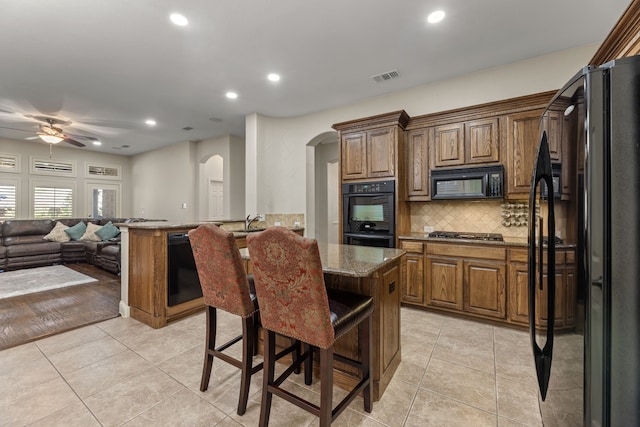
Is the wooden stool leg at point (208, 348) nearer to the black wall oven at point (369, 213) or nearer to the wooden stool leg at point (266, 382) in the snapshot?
the wooden stool leg at point (266, 382)

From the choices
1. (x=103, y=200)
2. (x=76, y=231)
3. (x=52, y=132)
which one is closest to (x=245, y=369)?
(x=52, y=132)

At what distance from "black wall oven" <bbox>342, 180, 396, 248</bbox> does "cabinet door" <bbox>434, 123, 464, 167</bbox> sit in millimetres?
650

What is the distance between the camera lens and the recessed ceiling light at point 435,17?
2376 millimetres

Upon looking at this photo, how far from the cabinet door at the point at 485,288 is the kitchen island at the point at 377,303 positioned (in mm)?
1325

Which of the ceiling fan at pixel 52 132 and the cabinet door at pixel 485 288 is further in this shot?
the ceiling fan at pixel 52 132

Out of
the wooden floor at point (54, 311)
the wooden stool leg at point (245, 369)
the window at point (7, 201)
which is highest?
the window at point (7, 201)

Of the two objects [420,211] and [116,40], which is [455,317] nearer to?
[420,211]

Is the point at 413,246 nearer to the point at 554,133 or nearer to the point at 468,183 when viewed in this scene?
the point at 468,183

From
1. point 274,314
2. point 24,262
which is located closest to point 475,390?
point 274,314

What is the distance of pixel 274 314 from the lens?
146cm

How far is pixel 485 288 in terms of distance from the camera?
9.52ft

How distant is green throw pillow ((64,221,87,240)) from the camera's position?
20.7 feet

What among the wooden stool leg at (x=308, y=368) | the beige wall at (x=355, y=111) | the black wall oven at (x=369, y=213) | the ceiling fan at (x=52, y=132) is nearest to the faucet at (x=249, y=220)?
the beige wall at (x=355, y=111)

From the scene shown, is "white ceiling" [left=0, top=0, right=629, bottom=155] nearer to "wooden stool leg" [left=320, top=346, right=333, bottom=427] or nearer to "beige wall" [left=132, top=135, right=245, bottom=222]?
"beige wall" [left=132, top=135, right=245, bottom=222]
